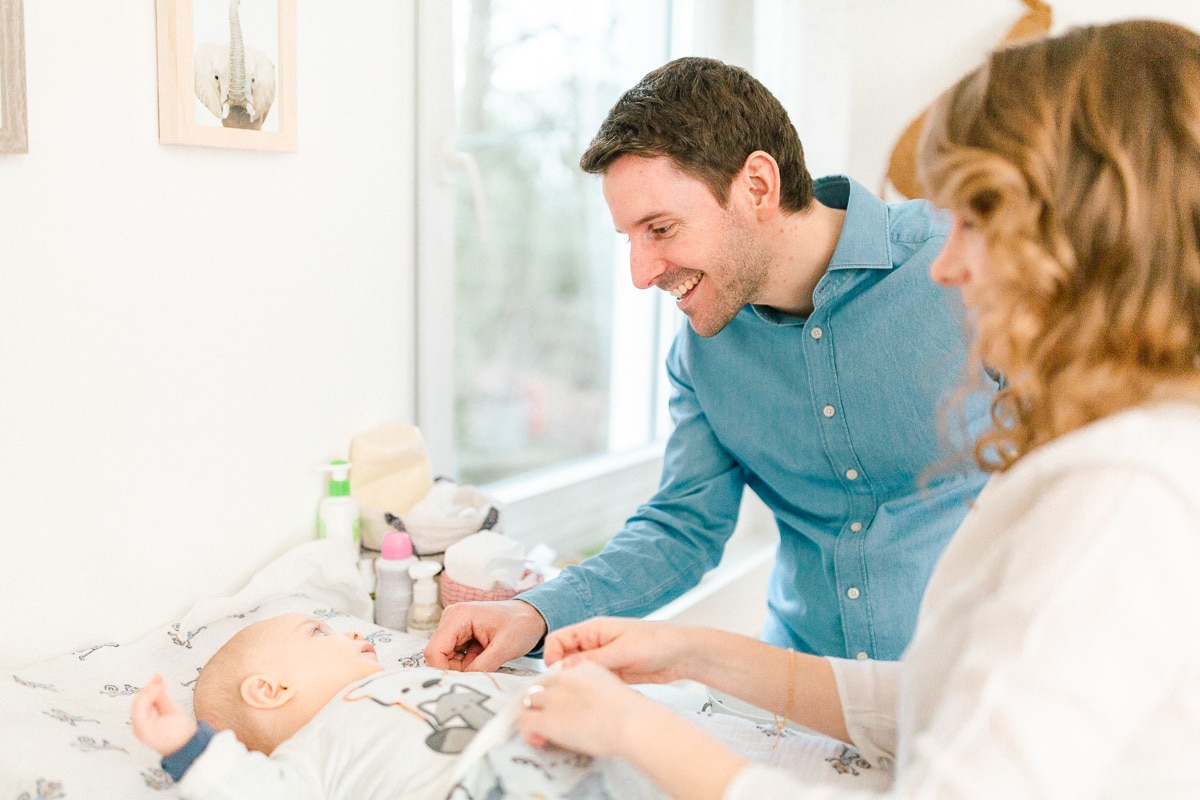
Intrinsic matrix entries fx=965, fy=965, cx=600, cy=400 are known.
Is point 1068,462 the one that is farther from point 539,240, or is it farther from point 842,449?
point 539,240

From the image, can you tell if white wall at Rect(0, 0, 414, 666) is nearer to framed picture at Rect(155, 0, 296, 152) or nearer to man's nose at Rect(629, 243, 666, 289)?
framed picture at Rect(155, 0, 296, 152)

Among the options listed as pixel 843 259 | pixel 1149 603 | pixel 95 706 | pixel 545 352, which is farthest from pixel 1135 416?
pixel 545 352

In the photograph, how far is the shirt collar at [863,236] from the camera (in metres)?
1.46

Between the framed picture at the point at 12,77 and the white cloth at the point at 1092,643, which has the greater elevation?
the framed picture at the point at 12,77

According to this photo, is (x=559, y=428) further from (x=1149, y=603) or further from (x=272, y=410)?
(x=1149, y=603)

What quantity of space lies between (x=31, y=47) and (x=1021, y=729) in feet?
3.98

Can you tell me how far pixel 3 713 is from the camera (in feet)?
3.41

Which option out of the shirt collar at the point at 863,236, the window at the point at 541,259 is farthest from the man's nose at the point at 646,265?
the window at the point at 541,259

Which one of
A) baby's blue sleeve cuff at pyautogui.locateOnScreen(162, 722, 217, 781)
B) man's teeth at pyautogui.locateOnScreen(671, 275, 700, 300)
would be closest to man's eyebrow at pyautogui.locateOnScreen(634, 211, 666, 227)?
man's teeth at pyautogui.locateOnScreen(671, 275, 700, 300)

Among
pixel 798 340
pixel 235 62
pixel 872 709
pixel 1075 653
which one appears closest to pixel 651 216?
pixel 798 340

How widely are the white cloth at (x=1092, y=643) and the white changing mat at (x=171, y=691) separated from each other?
1.37 feet

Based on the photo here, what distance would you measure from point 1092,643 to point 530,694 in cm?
51

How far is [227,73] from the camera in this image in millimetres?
1324

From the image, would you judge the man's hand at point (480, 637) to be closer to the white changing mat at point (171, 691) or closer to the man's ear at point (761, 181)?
the white changing mat at point (171, 691)
